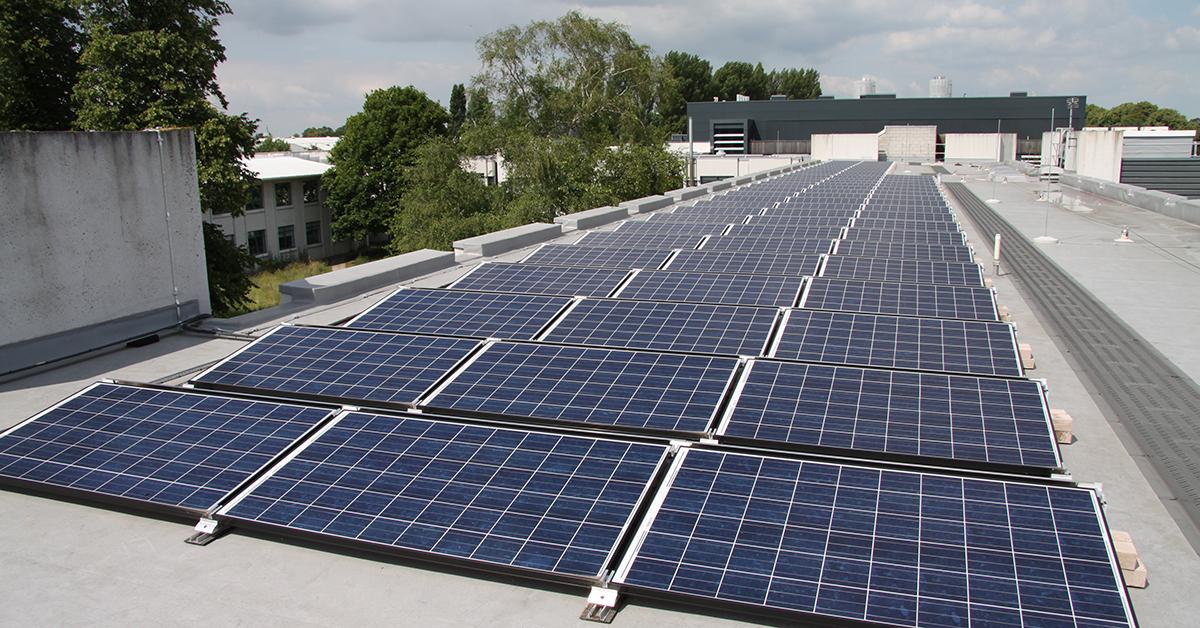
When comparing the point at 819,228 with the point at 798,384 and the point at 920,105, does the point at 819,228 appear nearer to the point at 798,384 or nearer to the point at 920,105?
the point at 798,384

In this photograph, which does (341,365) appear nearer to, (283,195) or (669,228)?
(669,228)

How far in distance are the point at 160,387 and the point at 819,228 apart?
21732mm

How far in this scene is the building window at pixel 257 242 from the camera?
6715 cm

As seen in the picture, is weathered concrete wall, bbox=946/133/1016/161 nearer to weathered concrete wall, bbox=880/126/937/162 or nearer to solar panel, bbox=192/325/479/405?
weathered concrete wall, bbox=880/126/937/162

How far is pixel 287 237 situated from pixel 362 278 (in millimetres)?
58811

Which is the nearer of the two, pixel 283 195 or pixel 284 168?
pixel 283 195

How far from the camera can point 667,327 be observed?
1270 centimetres

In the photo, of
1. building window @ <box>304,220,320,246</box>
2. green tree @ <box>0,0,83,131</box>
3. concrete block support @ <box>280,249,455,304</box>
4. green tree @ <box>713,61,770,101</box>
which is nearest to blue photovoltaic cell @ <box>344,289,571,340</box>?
concrete block support @ <box>280,249,455,304</box>

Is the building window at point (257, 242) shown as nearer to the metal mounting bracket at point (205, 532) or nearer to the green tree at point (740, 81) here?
the metal mounting bracket at point (205, 532)

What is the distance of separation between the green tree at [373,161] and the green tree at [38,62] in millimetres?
39587

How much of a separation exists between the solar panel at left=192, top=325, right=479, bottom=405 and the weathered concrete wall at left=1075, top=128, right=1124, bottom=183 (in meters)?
60.1

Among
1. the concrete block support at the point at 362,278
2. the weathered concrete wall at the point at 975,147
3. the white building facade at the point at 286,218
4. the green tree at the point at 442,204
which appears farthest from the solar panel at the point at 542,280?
the weathered concrete wall at the point at 975,147

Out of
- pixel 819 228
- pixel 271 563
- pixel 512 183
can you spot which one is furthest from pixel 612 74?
pixel 271 563

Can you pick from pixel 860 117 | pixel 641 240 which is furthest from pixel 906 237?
pixel 860 117
